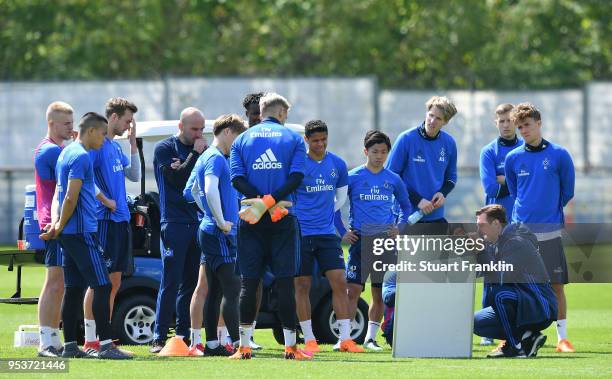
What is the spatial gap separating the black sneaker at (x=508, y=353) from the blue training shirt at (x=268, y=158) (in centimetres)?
236

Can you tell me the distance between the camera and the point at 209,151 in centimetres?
1182

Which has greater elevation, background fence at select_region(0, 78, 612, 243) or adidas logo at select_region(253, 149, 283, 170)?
background fence at select_region(0, 78, 612, 243)

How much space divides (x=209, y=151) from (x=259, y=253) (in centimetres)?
117

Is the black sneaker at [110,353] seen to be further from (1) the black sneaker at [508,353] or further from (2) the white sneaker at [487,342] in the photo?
(2) the white sneaker at [487,342]

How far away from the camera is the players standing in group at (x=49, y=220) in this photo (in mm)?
11406

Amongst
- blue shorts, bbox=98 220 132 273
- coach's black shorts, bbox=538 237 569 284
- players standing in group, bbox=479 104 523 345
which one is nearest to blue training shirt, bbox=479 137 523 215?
players standing in group, bbox=479 104 523 345

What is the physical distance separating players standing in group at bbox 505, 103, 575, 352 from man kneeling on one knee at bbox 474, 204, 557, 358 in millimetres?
501

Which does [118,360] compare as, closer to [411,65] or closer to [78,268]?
[78,268]

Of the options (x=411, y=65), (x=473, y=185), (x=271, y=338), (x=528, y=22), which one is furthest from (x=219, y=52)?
(x=271, y=338)

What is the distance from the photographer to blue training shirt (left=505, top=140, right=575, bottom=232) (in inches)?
501

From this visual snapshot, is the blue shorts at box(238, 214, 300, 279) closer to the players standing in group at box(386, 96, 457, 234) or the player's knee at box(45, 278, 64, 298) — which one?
the player's knee at box(45, 278, 64, 298)

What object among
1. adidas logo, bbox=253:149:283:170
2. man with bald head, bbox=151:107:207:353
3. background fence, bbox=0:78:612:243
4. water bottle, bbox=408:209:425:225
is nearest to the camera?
adidas logo, bbox=253:149:283:170

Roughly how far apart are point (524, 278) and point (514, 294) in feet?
0.62

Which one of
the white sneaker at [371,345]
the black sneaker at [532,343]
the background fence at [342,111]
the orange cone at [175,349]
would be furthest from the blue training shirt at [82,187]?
the background fence at [342,111]
